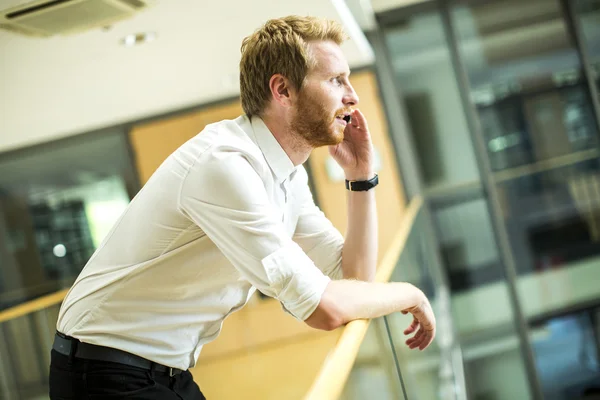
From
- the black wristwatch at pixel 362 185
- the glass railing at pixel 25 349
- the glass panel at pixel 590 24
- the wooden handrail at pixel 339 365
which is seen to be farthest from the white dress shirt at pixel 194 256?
the glass panel at pixel 590 24

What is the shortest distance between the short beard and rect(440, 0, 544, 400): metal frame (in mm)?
4709

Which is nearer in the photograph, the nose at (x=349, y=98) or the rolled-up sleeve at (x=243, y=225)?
the rolled-up sleeve at (x=243, y=225)

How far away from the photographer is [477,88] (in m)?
6.38

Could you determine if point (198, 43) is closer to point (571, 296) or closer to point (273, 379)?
point (273, 379)

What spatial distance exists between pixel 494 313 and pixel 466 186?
124 cm

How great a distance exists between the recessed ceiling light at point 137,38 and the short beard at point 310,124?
2.28m

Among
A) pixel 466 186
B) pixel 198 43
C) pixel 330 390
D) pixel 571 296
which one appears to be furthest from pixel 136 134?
pixel 330 390

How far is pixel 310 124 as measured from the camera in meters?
1.78

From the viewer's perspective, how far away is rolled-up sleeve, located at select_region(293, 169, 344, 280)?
205cm

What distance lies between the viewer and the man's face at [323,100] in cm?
178

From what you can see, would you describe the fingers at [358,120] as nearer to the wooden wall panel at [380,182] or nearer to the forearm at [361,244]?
the forearm at [361,244]

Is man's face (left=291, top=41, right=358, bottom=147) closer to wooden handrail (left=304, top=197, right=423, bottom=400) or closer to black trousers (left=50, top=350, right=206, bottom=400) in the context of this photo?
wooden handrail (left=304, top=197, right=423, bottom=400)

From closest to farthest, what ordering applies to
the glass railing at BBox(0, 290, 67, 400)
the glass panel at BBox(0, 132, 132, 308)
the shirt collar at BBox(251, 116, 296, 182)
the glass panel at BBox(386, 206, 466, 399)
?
the shirt collar at BBox(251, 116, 296, 182), the glass panel at BBox(386, 206, 466, 399), the glass railing at BBox(0, 290, 67, 400), the glass panel at BBox(0, 132, 132, 308)

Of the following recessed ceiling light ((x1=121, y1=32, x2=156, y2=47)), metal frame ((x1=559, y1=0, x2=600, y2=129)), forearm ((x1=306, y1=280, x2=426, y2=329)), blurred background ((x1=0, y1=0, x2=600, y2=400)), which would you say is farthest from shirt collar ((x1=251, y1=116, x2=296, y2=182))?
metal frame ((x1=559, y1=0, x2=600, y2=129))
